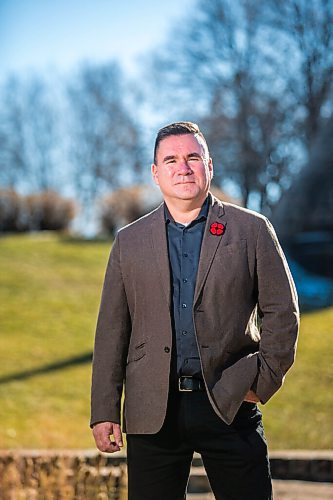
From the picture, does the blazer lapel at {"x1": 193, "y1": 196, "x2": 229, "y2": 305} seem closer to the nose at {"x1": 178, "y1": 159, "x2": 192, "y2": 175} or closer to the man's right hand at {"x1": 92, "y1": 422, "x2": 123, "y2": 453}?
the nose at {"x1": 178, "y1": 159, "x2": 192, "y2": 175}

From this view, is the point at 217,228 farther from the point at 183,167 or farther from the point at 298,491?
the point at 298,491

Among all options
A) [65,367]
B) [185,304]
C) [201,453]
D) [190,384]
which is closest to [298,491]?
[201,453]

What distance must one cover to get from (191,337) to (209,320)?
0.10 m

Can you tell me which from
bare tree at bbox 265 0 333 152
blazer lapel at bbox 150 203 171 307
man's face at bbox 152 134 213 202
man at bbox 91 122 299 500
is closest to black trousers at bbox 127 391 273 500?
man at bbox 91 122 299 500

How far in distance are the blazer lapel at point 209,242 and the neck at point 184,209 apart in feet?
0.18

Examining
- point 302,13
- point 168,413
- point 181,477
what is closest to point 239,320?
point 168,413

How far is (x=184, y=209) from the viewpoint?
3328 millimetres

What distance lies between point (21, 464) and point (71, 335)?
519 cm

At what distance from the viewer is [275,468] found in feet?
21.1

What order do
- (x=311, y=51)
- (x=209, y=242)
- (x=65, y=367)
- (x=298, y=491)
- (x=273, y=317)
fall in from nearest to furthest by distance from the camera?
(x=273, y=317), (x=209, y=242), (x=298, y=491), (x=65, y=367), (x=311, y=51)

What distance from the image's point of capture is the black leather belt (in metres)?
3.20

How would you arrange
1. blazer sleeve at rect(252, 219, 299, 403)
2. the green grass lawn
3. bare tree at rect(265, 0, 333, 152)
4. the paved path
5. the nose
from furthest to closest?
bare tree at rect(265, 0, 333, 152) → the green grass lawn → the paved path → the nose → blazer sleeve at rect(252, 219, 299, 403)

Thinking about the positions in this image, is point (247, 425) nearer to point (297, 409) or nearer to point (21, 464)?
point (21, 464)

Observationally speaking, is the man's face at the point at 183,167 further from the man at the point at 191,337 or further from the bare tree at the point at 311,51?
the bare tree at the point at 311,51
